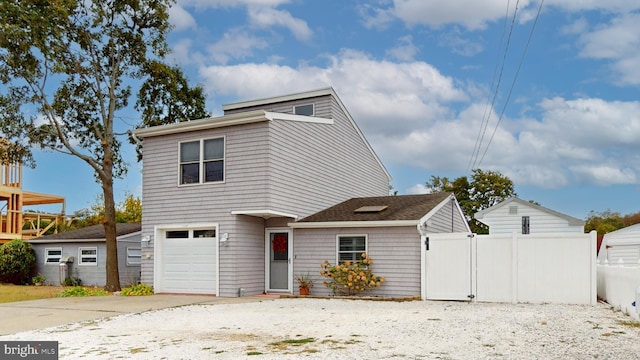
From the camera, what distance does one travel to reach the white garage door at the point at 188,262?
687 inches

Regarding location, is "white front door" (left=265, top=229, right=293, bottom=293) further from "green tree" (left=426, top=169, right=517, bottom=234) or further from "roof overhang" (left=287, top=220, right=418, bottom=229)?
"green tree" (left=426, top=169, right=517, bottom=234)

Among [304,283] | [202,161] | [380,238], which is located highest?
[202,161]

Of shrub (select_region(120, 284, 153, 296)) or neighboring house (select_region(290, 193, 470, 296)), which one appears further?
Answer: shrub (select_region(120, 284, 153, 296))

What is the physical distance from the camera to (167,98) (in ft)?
80.2

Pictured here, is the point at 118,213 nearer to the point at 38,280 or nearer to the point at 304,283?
the point at 38,280

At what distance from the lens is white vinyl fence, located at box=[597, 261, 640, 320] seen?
11023 millimetres

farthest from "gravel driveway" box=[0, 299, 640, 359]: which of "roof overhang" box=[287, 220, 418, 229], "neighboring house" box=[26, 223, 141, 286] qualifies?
"neighboring house" box=[26, 223, 141, 286]

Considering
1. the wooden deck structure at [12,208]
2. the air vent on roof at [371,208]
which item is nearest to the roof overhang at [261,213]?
the air vent on roof at [371,208]

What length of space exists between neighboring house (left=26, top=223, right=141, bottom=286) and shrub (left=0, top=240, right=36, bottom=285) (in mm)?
360

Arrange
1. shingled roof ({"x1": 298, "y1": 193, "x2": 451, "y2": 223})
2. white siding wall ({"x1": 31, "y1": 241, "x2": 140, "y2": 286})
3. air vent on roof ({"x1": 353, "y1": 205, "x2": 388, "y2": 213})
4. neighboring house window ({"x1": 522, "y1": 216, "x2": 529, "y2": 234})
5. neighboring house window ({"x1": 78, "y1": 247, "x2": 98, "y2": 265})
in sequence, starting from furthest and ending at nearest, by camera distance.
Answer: neighboring house window ({"x1": 522, "y1": 216, "x2": 529, "y2": 234}) → neighboring house window ({"x1": 78, "y1": 247, "x2": 98, "y2": 265}) → white siding wall ({"x1": 31, "y1": 241, "x2": 140, "y2": 286}) → air vent on roof ({"x1": 353, "y1": 205, "x2": 388, "y2": 213}) → shingled roof ({"x1": 298, "y1": 193, "x2": 451, "y2": 223})

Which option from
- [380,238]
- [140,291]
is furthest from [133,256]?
[380,238]

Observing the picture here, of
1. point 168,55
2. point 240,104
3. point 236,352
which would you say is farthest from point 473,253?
point 168,55

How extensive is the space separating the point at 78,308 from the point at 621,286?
12304mm

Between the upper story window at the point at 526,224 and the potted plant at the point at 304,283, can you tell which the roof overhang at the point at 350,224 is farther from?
the upper story window at the point at 526,224
